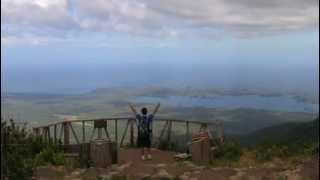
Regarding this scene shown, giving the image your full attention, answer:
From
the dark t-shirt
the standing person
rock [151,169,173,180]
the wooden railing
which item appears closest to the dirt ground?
rock [151,169,173,180]

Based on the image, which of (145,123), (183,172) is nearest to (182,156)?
(145,123)

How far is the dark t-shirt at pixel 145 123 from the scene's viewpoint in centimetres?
1627

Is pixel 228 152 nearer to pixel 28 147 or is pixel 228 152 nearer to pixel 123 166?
pixel 123 166

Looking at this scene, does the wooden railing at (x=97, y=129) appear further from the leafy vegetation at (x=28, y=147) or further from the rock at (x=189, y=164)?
the rock at (x=189, y=164)

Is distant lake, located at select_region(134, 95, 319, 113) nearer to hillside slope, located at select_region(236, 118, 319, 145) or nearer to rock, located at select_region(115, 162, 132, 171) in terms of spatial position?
hillside slope, located at select_region(236, 118, 319, 145)

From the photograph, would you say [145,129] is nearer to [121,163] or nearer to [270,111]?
[121,163]

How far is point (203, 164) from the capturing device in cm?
1603

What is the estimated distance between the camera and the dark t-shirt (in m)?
16.3

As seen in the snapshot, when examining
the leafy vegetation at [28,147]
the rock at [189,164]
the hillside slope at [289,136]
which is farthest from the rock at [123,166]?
the hillside slope at [289,136]

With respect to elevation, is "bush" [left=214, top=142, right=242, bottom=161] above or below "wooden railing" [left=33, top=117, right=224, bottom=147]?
below

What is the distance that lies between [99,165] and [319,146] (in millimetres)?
5802

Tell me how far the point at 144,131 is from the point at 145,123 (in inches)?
15.1

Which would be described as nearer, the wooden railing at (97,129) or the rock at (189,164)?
the rock at (189,164)

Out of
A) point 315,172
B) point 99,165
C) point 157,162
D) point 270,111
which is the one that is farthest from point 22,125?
point 270,111
